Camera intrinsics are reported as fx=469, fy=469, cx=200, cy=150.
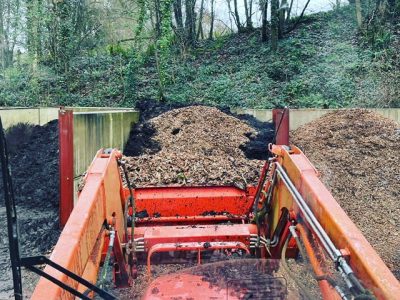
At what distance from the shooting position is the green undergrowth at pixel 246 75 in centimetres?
1411

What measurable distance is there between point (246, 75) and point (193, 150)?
10242 millimetres

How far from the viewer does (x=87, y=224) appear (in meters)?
2.21

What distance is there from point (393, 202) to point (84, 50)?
53.0 ft

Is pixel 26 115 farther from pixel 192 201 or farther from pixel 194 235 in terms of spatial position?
pixel 194 235

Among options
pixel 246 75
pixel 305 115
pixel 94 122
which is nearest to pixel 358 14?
pixel 246 75

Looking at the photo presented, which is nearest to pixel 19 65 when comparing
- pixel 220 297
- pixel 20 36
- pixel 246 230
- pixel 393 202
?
pixel 20 36

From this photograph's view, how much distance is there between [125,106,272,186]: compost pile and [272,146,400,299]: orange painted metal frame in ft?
4.57

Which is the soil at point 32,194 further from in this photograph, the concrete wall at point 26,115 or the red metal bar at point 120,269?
the red metal bar at point 120,269

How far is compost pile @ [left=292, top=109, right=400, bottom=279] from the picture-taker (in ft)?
18.5

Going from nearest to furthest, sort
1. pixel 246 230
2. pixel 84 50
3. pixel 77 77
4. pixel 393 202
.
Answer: pixel 246 230, pixel 393 202, pixel 77 77, pixel 84 50

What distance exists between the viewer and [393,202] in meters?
6.26

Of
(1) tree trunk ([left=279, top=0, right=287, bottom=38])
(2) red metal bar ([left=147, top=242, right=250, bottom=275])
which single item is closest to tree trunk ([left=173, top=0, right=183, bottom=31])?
(1) tree trunk ([left=279, top=0, right=287, bottom=38])

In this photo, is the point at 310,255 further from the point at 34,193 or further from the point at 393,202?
the point at 34,193

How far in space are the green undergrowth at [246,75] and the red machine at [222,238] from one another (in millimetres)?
10078
